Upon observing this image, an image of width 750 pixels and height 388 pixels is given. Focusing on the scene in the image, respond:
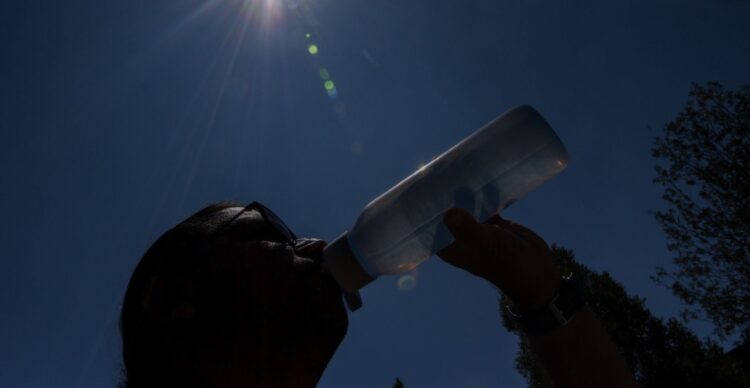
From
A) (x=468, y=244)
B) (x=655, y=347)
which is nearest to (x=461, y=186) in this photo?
(x=468, y=244)

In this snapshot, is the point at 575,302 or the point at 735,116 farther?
the point at 735,116

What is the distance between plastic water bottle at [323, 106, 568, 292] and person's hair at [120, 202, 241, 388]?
83cm

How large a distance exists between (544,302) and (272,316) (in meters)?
1.21

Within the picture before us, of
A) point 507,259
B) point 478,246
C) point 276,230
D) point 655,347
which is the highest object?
point 276,230

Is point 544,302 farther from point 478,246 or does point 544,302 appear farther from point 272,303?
point 272,303

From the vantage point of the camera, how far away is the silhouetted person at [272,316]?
172 cm

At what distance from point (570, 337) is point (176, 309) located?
1.77 metres

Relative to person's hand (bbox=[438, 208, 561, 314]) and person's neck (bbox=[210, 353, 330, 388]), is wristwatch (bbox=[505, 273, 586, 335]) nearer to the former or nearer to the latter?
person's hand (bbox=[438, 208, 561, 314])

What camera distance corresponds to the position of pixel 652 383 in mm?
16094

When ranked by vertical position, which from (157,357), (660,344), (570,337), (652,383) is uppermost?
(157,357)

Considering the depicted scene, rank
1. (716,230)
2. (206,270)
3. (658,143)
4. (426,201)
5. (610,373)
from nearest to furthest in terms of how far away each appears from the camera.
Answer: (610,373) → (206,270) → (426,201) → (716,230) → (658,143)

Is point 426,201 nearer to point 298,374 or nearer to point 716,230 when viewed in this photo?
point 298,374

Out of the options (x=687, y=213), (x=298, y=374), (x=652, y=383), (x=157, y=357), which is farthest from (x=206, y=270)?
(x=652, y=383)

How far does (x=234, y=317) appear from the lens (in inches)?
69.3
